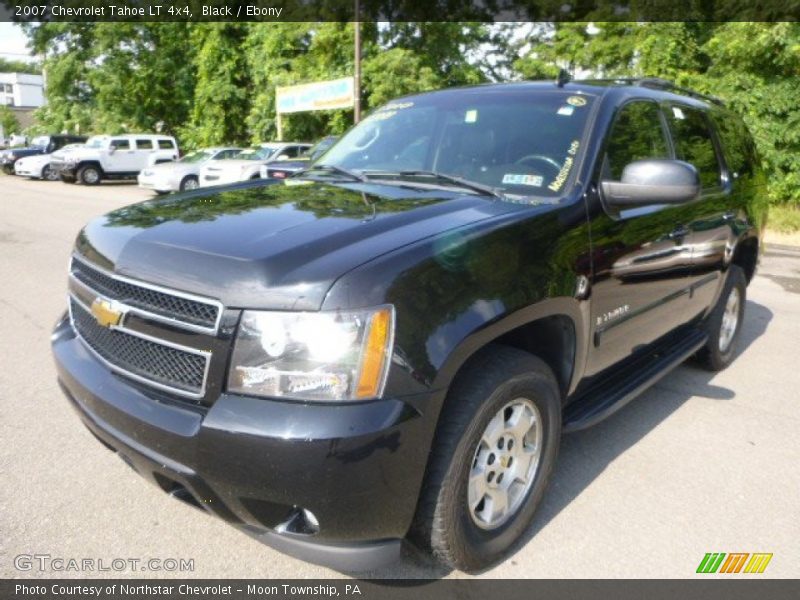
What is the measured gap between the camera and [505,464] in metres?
2.52

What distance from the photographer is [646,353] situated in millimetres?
3648

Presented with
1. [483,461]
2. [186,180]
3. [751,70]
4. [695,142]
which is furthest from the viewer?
[186,180]

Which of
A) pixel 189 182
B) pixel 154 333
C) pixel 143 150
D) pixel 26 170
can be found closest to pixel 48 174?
pixel 26 170

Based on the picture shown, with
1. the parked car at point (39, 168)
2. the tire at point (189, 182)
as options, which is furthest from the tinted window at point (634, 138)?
the parked car at point (39, 168)

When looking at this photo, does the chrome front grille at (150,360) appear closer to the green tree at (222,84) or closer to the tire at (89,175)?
the tire at (89,175)

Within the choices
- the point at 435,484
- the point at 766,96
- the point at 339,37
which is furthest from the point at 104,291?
the point at 339,37

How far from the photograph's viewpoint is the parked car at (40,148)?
28.8 m

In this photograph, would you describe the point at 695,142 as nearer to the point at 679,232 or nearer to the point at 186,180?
the point at 679,232

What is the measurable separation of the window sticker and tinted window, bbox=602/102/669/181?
0.16 m

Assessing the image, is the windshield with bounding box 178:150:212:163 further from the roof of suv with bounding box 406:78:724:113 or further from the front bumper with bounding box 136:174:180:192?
the roof of suv with bounding box 406:78:724:113

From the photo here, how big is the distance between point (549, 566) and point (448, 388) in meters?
0.96

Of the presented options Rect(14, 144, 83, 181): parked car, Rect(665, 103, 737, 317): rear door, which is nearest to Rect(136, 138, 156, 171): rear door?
Rect(14, 144, 83, 181): parked car

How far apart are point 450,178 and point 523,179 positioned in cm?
34

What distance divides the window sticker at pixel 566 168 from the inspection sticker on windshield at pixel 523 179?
6cm
